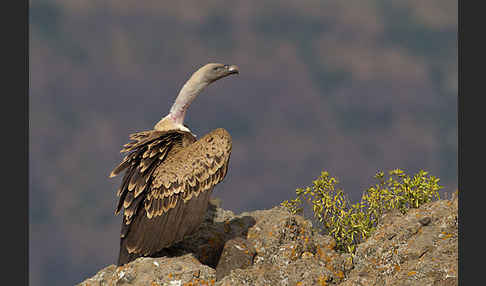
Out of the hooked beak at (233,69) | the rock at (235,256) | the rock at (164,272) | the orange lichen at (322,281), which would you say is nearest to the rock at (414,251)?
the orange lichen at (322,281)

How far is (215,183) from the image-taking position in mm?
13570

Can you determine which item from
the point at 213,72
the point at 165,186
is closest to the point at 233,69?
the point at 213,72

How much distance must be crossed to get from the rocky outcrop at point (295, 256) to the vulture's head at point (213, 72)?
3815 millimetres

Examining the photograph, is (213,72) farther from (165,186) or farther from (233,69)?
(165,186)

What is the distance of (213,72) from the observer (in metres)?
15.7

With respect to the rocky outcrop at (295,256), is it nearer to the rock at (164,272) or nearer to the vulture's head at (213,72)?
the rock at (164,272)

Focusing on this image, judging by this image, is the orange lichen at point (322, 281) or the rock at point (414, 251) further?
the orange lichen at point (322, 281)

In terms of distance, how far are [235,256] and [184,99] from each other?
4.74 metres

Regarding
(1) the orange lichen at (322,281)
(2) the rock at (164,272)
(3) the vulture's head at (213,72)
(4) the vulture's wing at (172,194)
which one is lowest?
(1) the orange lichen at (322,281)

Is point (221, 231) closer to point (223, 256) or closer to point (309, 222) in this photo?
point (223, 256)

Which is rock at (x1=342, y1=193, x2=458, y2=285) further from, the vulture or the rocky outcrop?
the vulture

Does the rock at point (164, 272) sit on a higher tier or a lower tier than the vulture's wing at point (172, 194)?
lower

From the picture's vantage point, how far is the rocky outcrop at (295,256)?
12.0m

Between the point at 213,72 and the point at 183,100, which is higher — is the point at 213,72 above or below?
above
